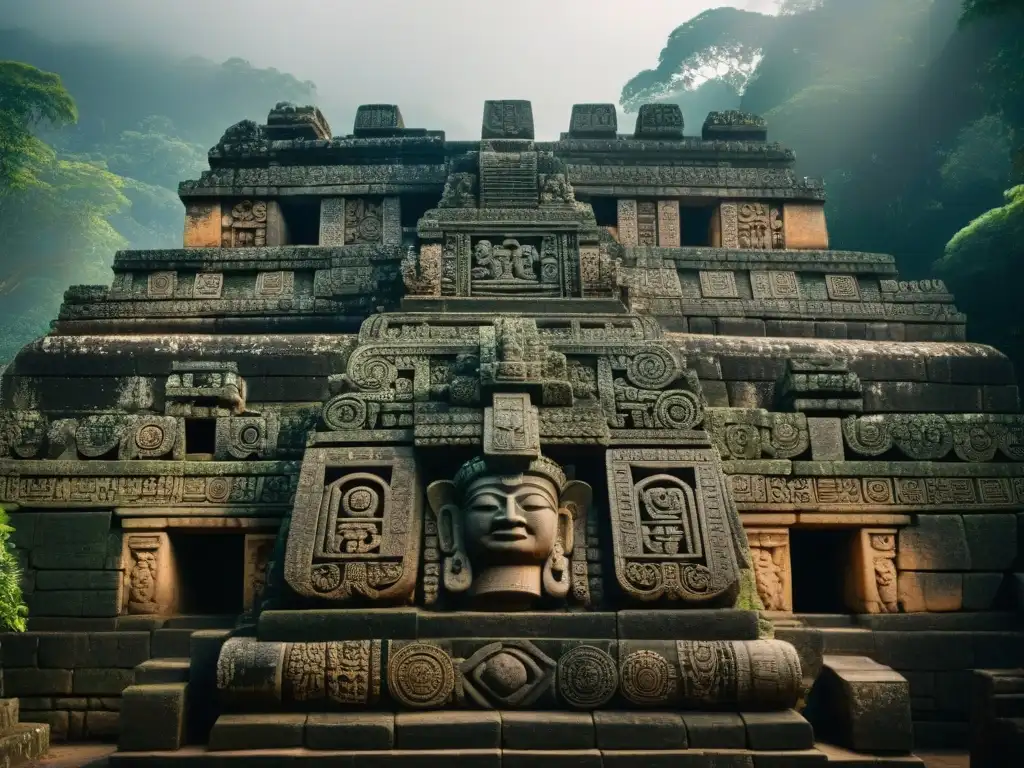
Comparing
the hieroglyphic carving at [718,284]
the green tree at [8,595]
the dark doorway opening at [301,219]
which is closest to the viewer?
the green tree at [8,595]

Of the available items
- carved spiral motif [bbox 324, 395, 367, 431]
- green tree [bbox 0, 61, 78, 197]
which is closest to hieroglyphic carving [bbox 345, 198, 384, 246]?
carved spiral motif [bbox 324, 395, 367, 431]

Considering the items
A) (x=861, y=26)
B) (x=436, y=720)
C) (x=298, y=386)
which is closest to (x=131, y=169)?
A: (x=861, y=26)

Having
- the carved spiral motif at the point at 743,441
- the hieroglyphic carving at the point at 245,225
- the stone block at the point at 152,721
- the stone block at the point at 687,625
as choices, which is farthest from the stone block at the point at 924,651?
the hieroglyphic carving at the point at 245,225

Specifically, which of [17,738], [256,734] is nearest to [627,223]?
[256,734]

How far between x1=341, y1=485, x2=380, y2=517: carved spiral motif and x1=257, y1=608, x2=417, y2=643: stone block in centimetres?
78

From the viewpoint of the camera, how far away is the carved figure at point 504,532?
6004 mm

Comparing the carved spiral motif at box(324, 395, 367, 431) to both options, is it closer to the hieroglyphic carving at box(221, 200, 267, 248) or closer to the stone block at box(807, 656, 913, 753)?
the stone block at box(807, 656, 913, 753)

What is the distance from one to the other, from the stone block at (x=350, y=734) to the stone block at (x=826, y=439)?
4.21 meters

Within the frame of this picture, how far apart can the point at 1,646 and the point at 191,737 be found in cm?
232

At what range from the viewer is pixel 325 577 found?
6.09 meters

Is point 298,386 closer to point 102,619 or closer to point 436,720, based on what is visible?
point 102,619

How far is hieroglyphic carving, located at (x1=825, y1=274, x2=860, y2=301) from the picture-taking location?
11.9 metres

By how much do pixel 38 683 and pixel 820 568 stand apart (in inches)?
259

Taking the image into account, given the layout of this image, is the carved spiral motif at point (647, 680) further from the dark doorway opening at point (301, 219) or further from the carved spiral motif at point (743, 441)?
the dark doorway opening at point (301, 219)
